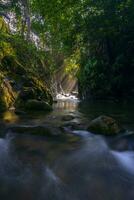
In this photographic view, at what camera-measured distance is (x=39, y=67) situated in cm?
1513

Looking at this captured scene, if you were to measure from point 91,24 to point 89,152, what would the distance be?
10.3m

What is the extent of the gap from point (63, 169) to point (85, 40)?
499 inches

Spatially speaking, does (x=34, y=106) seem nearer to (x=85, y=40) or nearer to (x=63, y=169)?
(x=63, y=169)

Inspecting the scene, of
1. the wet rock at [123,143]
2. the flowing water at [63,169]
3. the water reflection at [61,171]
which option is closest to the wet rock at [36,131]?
the flowing water at [63,169]

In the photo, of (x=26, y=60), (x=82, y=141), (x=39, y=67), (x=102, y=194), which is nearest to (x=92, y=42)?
(x=39, y=67)

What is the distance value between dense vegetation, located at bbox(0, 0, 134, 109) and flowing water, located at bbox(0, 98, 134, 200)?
Answer: 6.69 meters

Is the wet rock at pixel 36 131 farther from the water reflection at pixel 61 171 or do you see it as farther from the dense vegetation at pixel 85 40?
the dense vegetation at pixel 85 40

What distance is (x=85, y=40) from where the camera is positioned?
1566 centimetres

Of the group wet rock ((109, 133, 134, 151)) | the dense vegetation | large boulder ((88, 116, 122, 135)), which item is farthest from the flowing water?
the dense vegetation

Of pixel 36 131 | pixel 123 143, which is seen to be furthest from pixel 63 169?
pixel 36 131

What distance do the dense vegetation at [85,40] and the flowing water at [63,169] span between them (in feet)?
21.9

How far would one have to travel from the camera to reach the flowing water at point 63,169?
313 centimetres

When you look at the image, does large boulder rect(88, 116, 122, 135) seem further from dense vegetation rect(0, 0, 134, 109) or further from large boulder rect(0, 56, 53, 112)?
dense vegetation rect(0, 0, 134, 109)

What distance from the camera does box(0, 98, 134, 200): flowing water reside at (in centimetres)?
313
